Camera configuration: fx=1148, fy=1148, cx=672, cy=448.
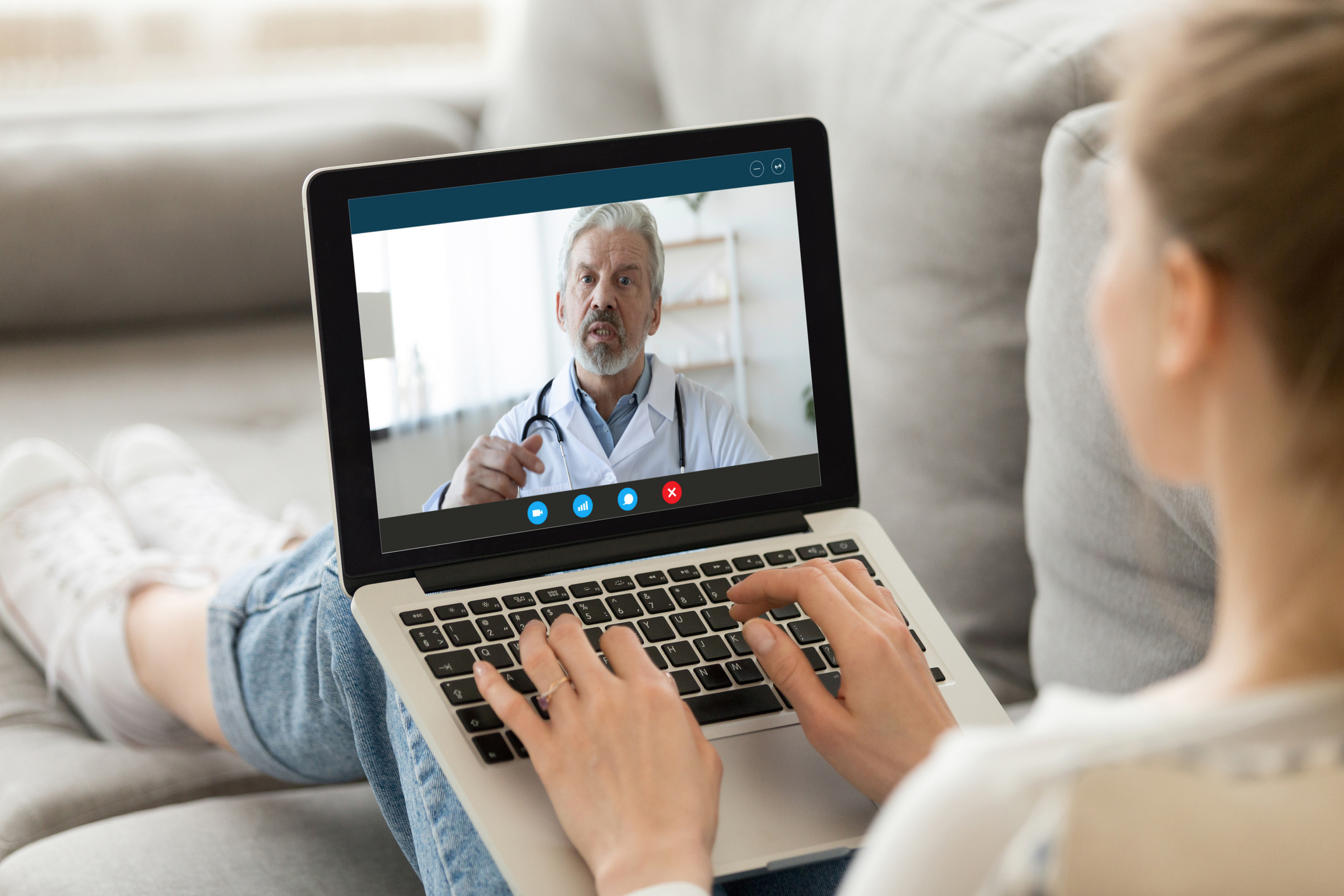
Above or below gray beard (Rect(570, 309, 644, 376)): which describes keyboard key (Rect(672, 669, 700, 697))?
below

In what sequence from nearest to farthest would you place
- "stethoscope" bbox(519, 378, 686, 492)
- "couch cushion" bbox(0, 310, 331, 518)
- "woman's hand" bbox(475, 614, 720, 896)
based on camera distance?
1. "woman's hand" bbox(475, 614, 720, 896)
2. "stethoscope" bbox(519, 378, 686, 492)
3. "couch cushion" bbox(0, 310, 331, 518)

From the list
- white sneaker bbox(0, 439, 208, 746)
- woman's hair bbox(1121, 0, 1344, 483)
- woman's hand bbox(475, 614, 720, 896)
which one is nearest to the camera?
woman's hair bbox(1121, 0, 1344, 483)

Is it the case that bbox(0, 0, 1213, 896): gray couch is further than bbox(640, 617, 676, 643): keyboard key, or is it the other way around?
bbox(0, 0, 1213, 896): gray couch

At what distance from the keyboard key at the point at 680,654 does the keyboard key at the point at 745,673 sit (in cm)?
2

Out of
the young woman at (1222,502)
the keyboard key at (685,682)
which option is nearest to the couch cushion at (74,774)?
the keyboard key at (685,682)

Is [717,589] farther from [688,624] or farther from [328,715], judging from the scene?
[328,715]

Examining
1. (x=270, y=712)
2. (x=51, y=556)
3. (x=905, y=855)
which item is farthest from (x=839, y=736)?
(x=51, y=556)

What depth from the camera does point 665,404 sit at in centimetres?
77

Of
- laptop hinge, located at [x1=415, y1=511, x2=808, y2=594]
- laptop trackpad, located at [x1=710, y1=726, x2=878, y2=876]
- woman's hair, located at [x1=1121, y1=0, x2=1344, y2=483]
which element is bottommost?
laptop trackpad, located at [x1=710, y1=726, x2=878, y2=876]

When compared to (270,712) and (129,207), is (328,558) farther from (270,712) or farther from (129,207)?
(129,207)

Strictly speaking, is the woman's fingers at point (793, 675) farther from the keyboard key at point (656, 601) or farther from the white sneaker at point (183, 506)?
the white sneaker at point (183, 506)

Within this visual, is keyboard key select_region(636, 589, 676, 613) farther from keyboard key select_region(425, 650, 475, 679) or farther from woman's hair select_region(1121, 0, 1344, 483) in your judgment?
woman's hair select_region(1121, 0, 1344, 483)

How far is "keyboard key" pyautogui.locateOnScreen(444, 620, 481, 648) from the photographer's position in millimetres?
691

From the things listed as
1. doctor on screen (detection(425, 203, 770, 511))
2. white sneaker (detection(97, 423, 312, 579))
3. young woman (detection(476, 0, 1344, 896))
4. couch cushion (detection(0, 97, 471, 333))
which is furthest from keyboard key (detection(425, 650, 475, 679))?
couch cushion (detection(0, 97, 471, 333))
